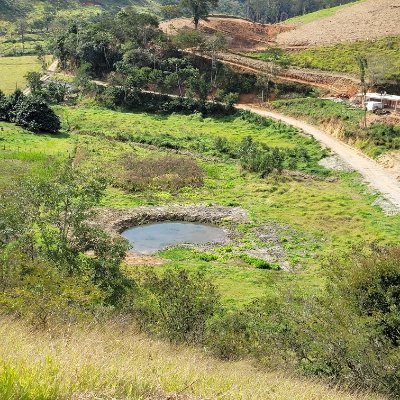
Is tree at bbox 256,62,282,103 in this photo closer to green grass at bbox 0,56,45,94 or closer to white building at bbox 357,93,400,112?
white building at bbox 357,93,400,112

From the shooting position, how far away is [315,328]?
14.3 meters

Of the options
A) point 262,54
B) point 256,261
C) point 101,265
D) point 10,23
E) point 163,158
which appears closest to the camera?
point 101,265

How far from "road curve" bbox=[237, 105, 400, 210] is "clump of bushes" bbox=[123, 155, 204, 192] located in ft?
47.3

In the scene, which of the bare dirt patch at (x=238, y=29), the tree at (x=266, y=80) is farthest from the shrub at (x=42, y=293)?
the bare dirt patch at (x=238, y=29)

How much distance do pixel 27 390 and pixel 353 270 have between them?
39.1 feet

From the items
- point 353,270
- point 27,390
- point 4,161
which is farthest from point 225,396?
point 4,161

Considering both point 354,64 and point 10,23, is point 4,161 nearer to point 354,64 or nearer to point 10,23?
point 354,64

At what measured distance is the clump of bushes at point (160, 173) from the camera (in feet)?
139

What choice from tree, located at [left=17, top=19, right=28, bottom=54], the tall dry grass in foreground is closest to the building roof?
the tall dry grass in foreground

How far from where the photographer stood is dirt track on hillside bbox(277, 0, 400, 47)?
85625 mm

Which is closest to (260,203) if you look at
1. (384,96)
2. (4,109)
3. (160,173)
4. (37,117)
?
(160,173)

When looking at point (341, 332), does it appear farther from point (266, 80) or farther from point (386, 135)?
point (266, 80)

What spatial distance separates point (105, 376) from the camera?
696 centimetres

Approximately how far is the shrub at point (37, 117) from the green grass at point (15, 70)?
2282 centimetres
